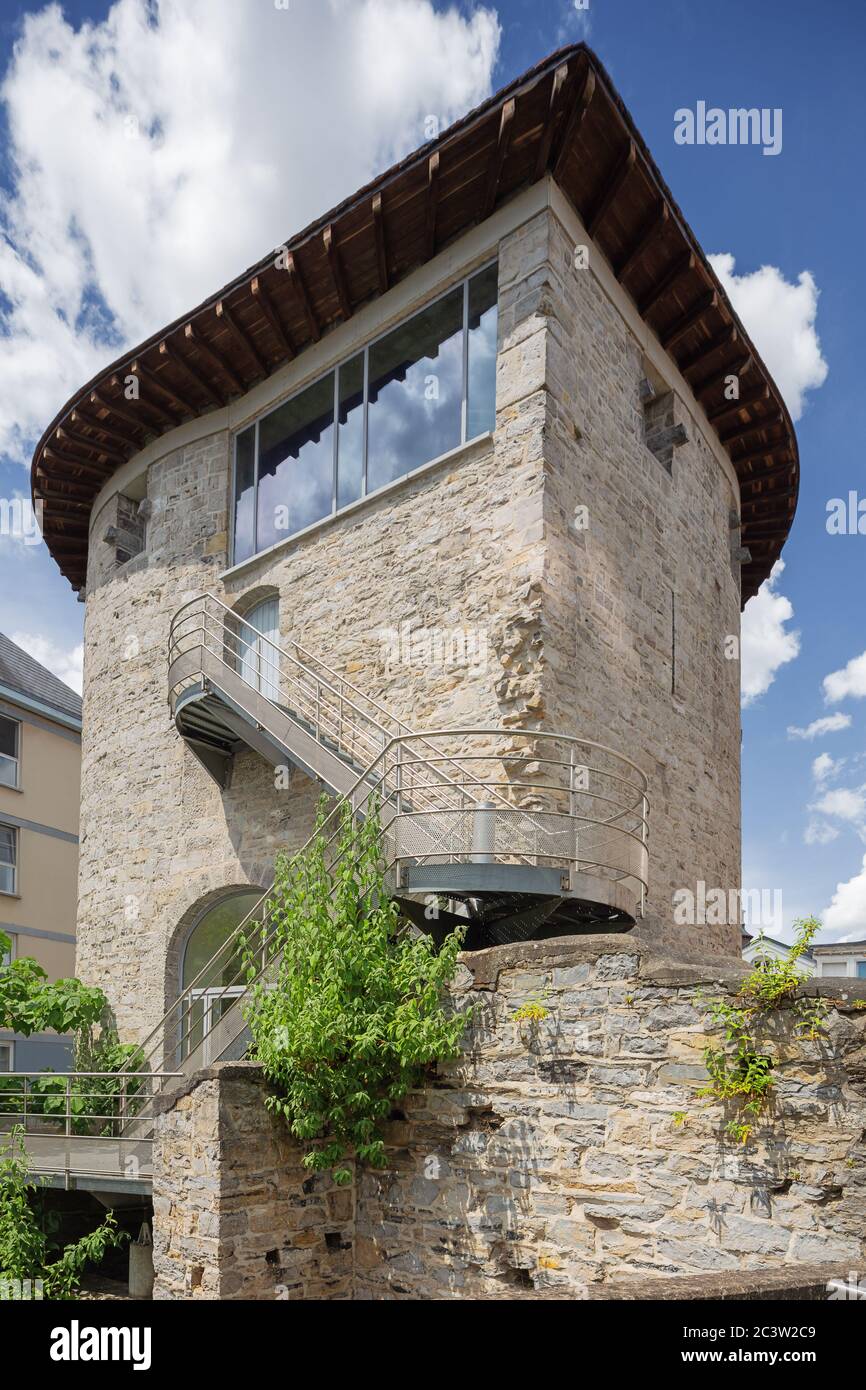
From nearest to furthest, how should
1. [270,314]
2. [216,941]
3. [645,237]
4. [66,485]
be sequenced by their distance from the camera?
[645,237] < [270,314] < [216,941] < [66,485]

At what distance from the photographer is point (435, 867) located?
318 inches

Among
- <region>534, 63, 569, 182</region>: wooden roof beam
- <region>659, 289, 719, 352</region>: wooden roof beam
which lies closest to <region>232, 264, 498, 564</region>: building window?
<region>534, 63, 569, 182</region>: wooden roof beam

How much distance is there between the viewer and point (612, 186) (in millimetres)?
11094

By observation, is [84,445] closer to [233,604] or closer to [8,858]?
[233,604]

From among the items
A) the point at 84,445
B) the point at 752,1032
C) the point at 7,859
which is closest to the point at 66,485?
the point at 84,445

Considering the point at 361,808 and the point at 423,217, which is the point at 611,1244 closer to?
the point at 361,808

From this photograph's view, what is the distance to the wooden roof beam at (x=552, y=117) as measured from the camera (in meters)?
9.84

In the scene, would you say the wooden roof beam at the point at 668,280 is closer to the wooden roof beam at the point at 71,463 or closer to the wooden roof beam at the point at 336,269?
the wooden roof beam at the point at 336,269

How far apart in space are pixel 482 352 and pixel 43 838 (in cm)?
1430

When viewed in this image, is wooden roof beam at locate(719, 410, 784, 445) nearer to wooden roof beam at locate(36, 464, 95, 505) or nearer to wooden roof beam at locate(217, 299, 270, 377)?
wooden roof beam at locate(217, 299, 270, 377)

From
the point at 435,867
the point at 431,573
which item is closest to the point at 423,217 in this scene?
the point at 431,573

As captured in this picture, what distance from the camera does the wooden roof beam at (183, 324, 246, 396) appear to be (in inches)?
523

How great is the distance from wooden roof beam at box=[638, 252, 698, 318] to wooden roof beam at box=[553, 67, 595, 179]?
1.97 m

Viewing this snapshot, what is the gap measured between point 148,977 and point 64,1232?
3.16 metres
